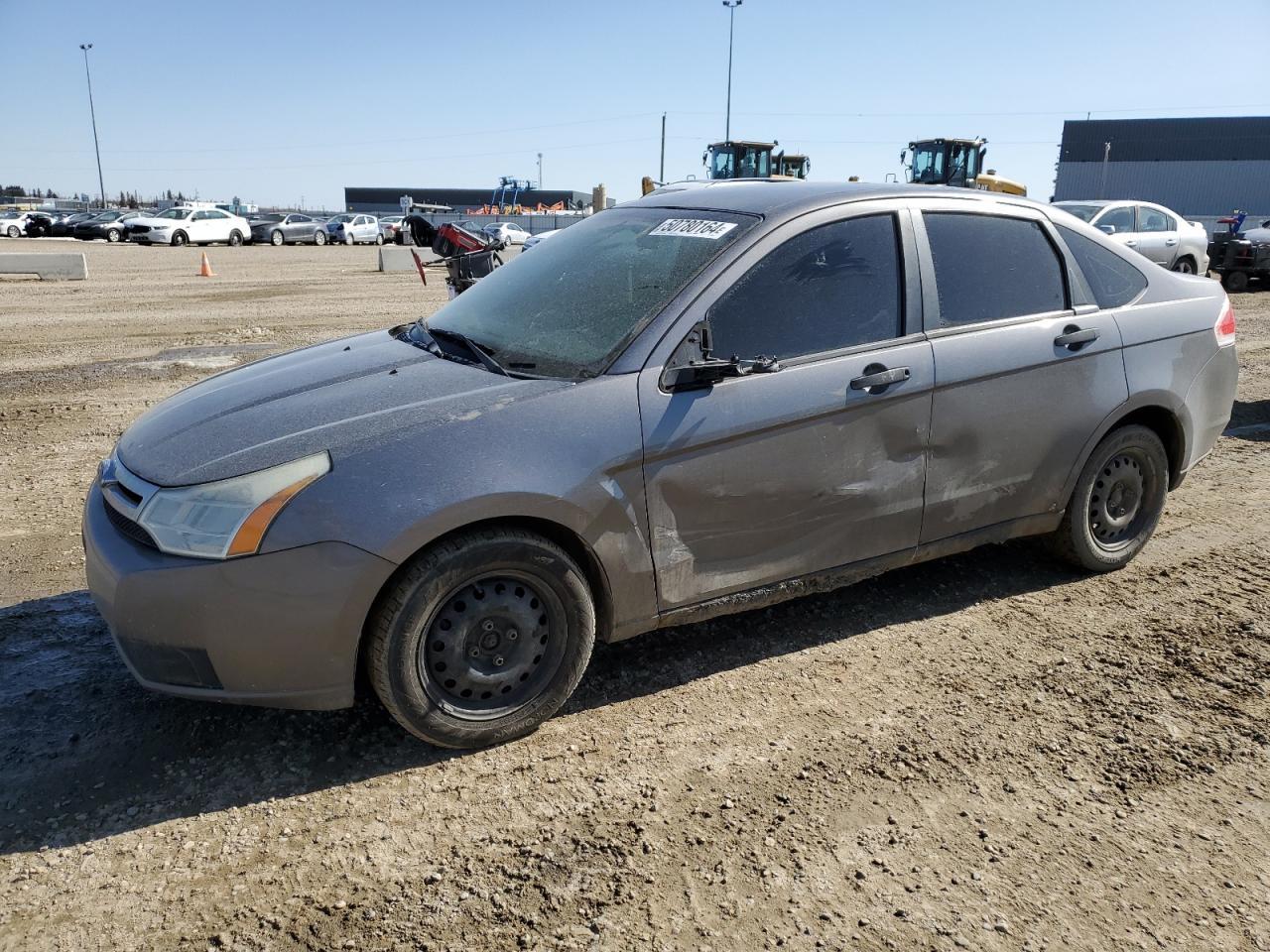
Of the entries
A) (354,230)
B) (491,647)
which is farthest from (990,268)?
(354,230)

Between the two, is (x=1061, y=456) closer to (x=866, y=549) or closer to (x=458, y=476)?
(x=866, y=549)

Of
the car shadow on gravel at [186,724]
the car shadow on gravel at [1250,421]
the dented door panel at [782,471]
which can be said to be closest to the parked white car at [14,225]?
the car shadow on gravel at [186,724]

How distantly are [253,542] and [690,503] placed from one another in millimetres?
1373

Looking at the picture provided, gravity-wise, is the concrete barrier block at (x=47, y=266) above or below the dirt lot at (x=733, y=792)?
above

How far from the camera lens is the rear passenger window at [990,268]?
380cm

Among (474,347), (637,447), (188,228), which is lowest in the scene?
(637,447)

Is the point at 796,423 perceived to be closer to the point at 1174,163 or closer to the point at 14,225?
the point at 14,225

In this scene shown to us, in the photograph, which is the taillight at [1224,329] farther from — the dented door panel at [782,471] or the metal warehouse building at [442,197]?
the metal warehouse building at [442,197]

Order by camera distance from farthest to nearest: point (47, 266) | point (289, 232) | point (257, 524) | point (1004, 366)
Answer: point (289, 232), point (47, 266), point (1004, 366), point (257, 524)

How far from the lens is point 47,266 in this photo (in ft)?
66.0

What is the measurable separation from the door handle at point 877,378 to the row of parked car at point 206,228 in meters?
36.3

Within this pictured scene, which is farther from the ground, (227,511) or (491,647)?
(227,511)

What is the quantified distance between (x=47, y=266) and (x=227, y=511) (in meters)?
21.4

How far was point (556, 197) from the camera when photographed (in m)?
89.2
